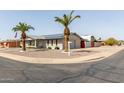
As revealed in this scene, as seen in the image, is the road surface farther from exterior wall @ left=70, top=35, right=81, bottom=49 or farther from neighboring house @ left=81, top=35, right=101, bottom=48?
neighboring house @ left=81, top=35, right=101, bottom=48

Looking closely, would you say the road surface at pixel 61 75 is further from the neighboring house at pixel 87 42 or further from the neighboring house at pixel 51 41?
the neighboring house at pixel 87 42

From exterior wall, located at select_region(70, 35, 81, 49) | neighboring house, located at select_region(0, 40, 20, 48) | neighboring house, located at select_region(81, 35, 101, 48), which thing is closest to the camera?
exterior wall, located at select_region(70, 35, 81, 49)

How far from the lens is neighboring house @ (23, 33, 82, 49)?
45812mm

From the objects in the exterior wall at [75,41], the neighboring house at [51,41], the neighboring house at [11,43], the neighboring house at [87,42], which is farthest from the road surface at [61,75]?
the neighboring house at [11,43]

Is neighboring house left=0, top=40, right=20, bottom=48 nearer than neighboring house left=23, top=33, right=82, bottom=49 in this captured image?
No

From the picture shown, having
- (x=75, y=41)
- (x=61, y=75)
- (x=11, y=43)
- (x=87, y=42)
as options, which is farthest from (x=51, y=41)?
(x=61, y=75)

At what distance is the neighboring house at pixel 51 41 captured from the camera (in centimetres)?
4581

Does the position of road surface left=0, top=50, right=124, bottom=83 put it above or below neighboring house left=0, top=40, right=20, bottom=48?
below

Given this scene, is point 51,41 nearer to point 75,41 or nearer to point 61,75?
point 75,41

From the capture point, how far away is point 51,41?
47438 mm

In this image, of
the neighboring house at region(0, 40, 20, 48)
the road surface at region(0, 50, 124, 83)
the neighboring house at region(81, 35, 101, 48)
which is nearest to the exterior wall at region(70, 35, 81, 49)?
the neighboring house at region(81, 35, 101, 48)
